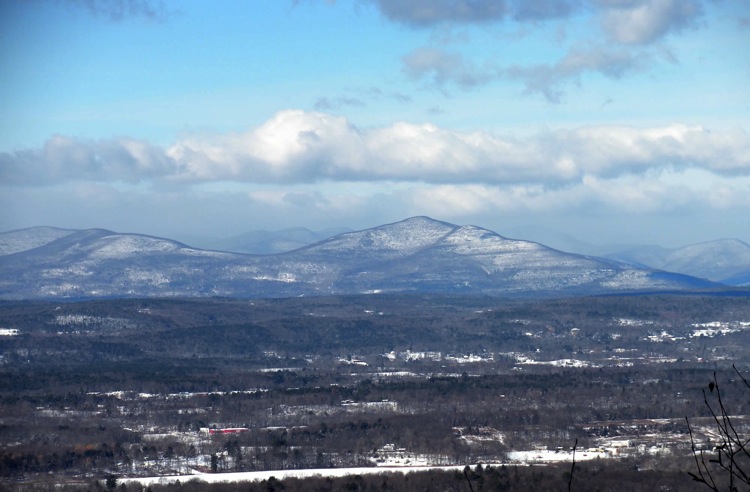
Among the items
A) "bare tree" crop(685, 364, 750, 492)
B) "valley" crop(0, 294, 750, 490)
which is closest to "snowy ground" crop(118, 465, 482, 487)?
"valley" crop(0, 294, 750, 490)

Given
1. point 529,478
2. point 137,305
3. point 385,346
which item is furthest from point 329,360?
point 529,478

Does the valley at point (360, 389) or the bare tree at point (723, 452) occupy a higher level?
the bare tree at point (723, 452)

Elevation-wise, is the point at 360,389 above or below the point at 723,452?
below

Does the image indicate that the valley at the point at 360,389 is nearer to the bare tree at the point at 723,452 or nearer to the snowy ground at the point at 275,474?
the snowy ground at the point at 275,474

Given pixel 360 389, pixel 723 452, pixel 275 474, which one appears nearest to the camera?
pixel 723 452

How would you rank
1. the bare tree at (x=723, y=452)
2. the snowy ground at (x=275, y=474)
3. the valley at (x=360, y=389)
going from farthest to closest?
the valley at (x=360, y=389) → the snowy ground at (x=275, y=474) → the bare tree at (x=723, y=452)

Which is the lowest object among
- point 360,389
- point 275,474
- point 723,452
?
point 275,474

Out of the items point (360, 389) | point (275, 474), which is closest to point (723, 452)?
point (275, 474)

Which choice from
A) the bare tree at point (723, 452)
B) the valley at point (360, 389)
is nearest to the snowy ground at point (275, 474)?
the valley at point (360, 389)

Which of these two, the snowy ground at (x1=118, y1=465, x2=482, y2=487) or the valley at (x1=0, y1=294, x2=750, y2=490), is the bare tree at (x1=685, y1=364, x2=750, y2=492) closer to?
the valley at (x1=0, y1=294, x2=750, y2=490)

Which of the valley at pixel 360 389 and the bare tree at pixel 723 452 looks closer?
the bare tree at pixel 723 452

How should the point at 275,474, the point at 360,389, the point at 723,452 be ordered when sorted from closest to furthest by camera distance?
the point at 723,452
the point at 275,474
the point at 360,389

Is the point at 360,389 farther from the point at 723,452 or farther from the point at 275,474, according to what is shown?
the point at 723,452
